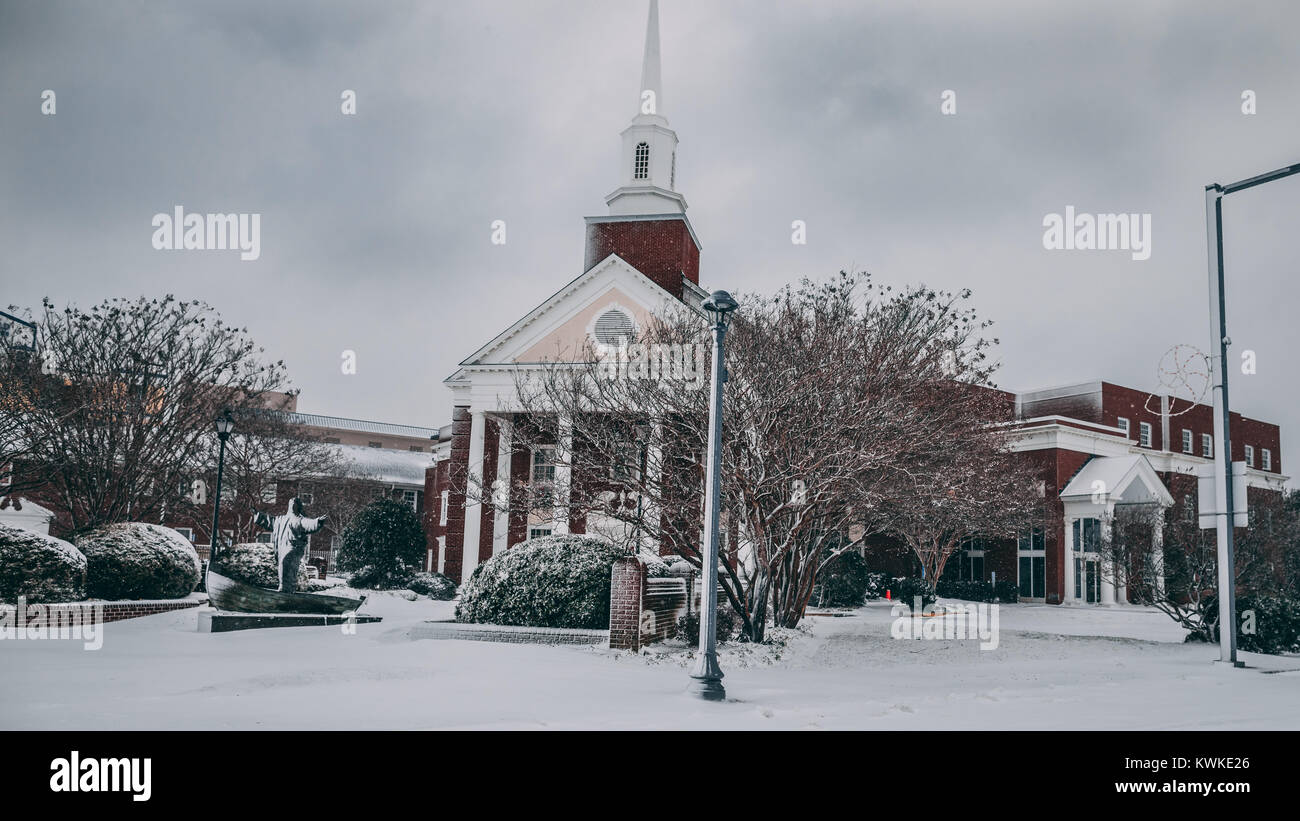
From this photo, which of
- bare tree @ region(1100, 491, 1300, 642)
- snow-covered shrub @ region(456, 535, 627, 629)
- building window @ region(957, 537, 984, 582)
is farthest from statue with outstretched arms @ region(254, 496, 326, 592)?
building window @ region(957, 537, 984, 582)

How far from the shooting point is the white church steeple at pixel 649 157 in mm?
33031

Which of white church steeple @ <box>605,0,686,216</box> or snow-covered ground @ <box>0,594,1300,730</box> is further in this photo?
white church steeple @ <box>605,0,686,216</box>

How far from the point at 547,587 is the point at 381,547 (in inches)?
767

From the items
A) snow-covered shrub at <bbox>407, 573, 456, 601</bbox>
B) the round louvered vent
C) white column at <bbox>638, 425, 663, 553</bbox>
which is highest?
the round louvered vent

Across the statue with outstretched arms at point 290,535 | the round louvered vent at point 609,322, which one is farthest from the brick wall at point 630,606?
the round louvered vent at point 609,322

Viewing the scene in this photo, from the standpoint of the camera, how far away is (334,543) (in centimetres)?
4953

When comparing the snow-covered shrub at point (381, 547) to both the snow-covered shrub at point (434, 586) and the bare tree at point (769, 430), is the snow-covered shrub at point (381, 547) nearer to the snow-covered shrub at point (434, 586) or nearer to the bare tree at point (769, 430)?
the snow-covered shrub at point (434, 586)

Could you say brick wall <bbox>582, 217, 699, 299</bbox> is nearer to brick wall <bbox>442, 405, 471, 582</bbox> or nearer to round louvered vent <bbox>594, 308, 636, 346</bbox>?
round louvered vent <bbox>594, 308, 636, 346</bbox>

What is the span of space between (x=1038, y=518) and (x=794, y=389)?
24461mm

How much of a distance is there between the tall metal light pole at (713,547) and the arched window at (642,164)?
2383 cm

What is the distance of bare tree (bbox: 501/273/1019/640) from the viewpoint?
571 inches

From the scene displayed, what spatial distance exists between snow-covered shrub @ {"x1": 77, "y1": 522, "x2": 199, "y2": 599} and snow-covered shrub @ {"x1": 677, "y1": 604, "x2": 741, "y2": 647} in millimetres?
10900

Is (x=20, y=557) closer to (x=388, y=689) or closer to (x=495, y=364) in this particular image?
(x=388, y=689)
